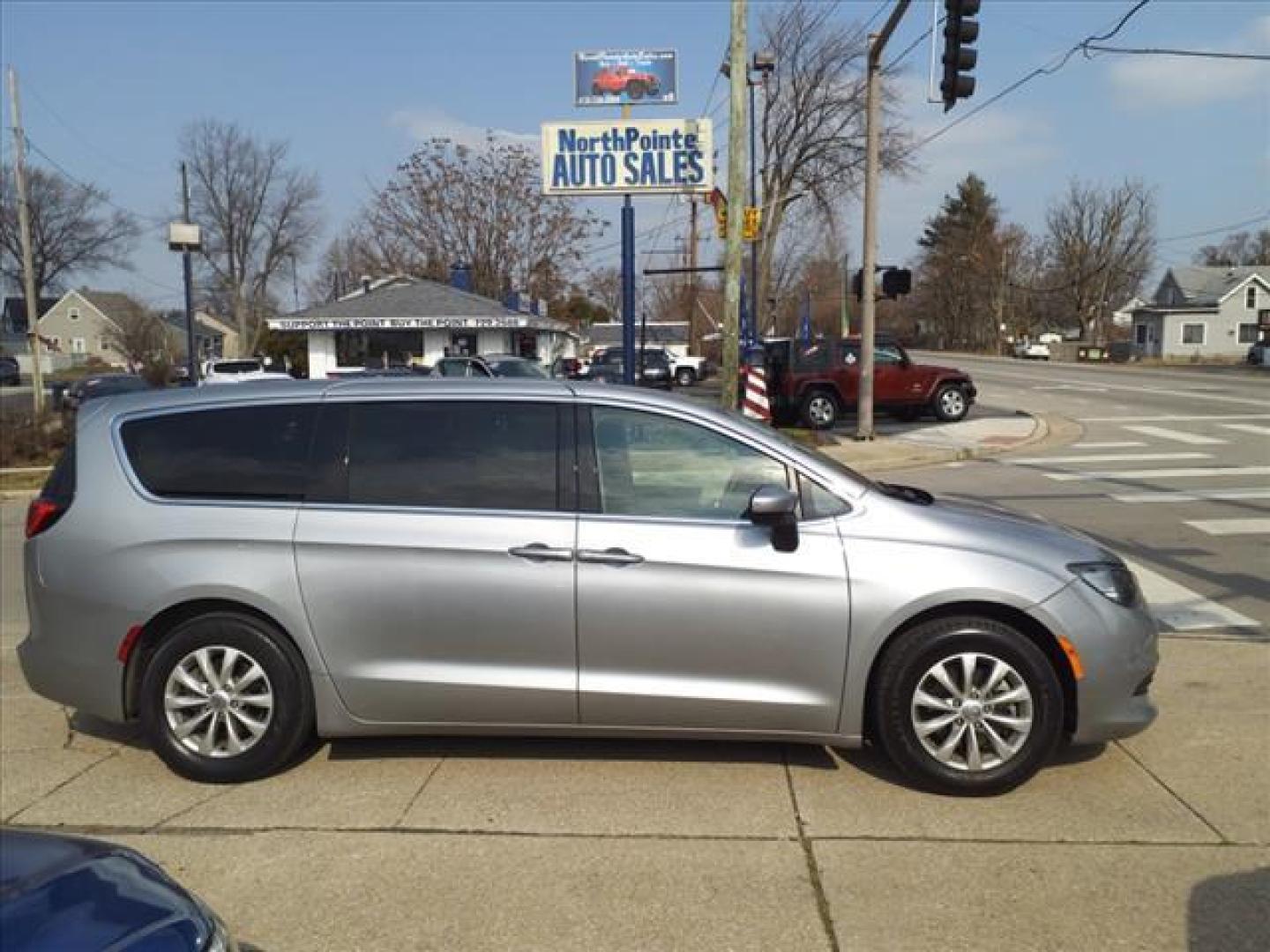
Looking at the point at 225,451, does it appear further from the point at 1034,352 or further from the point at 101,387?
the point at 1034,352

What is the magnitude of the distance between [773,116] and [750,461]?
39429mm

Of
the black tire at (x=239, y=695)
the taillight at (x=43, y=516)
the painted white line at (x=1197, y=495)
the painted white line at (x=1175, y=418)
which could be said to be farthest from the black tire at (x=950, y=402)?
the taillight at (x=43, y=516)

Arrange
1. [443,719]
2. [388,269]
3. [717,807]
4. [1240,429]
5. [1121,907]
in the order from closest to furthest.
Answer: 1. [1121,907]
2. [717,807]
3. [443,719]
4. [1240,429]
5. [388,269]

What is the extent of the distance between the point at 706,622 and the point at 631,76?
1940cm

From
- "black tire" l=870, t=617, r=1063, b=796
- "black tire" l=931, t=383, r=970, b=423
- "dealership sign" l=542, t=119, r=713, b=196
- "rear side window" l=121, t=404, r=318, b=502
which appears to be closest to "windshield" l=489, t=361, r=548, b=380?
"dealership sign" l=542, t=119, r=713, b=196

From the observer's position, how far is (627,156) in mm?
19859

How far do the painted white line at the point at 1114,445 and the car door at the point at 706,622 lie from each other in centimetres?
1505

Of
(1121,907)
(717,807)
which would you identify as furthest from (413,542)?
Result: (1121,907)

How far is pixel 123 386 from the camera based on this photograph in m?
27.8

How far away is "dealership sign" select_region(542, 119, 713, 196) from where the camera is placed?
772 inches

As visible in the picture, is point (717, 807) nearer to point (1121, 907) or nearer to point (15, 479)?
point (1121, 907)

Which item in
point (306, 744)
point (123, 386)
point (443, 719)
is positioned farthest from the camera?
point (123, 386)

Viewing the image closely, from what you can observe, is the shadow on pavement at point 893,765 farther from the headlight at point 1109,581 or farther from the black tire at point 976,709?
the headlight at point 1109,581

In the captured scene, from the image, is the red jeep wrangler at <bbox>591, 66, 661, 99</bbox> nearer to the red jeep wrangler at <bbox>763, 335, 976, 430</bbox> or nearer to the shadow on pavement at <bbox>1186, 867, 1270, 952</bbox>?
the red jeep wrangler at <bbox>763, 335, 976, 430</bbox>
